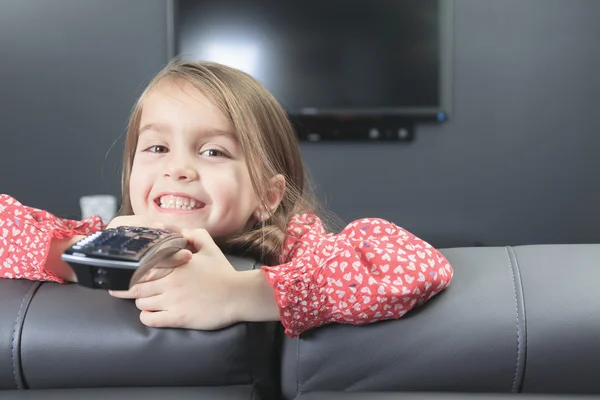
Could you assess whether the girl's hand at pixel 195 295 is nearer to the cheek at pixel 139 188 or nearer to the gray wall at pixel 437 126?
the cheek at pixel 139 188

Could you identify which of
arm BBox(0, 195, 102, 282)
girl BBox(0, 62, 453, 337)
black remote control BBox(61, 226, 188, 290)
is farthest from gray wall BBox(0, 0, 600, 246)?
black remote control BBox(61, 226, 188, 290)

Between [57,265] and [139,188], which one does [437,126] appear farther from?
[57,265]

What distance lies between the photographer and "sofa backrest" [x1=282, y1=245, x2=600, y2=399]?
0.67m

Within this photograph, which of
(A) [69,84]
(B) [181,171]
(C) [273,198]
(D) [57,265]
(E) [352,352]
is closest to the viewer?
(E) [352,352]

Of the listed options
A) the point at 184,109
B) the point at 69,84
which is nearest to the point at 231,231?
the point at 184,109

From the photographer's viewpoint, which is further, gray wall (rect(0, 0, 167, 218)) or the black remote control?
gray wall (rect(0, 0, 167, 218))

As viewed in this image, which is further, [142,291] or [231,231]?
[231,231]

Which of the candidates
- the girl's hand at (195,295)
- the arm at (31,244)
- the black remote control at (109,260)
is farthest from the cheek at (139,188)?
the black remote control at (109,260)

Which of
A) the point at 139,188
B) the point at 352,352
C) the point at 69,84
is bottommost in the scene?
the point at 352,352

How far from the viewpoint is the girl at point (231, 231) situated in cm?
71

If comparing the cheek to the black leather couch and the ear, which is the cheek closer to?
the ear

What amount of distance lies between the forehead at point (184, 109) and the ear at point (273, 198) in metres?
0.12

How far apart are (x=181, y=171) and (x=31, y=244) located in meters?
0.24

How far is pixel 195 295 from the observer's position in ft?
2.43
